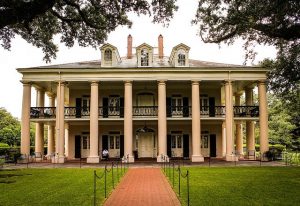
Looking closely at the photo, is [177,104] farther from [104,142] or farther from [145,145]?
[104,142]

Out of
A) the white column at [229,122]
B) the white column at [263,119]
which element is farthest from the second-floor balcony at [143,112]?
the white column at [229,122]

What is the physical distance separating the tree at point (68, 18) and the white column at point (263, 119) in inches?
612

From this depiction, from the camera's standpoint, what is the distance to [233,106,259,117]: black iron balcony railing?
29781mm

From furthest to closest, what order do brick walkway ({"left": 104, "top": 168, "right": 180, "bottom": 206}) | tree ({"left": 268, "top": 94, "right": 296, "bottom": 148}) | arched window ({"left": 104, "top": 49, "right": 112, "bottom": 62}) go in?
tree ({"left": 268, "top": 94, "right": 296, "bottom": 148}), arched window ({"left": 104, "top": 49, "right": 112, "bottom": 62}), brick walkway ({"left": 104, "top": 168, "right": 180, "bottom": 206})

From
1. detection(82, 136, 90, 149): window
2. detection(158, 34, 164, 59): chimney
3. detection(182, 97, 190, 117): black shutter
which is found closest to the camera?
detection(182, 97, 190, 117): black shutter

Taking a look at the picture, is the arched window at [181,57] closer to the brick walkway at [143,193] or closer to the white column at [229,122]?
the white column at [229,122]

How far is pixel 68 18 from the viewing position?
55.2ft

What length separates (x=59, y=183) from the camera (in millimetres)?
15672

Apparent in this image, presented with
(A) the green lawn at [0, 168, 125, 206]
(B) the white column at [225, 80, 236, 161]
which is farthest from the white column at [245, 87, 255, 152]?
(A) the green lawn at [0, 168, 125, 206]

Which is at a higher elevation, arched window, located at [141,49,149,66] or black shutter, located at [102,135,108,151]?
arched window, located at [141,49,149,66]

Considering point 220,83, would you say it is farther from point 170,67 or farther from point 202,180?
point 202,180

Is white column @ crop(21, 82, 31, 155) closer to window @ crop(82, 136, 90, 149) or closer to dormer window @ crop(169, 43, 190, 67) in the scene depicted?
window @ crop(82, 136, 90, 149)

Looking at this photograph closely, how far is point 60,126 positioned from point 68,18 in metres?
13.1

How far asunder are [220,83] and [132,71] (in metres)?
7.76
